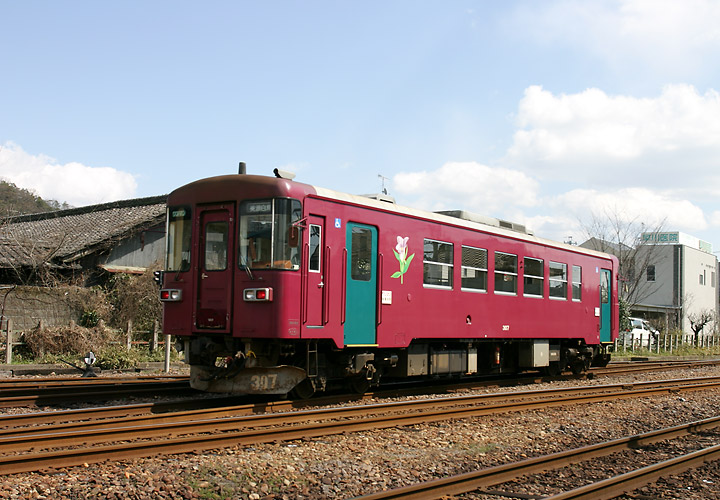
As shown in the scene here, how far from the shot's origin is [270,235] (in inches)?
389

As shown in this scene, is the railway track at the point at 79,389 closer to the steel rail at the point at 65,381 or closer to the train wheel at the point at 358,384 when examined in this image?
the steel rail at the point at 65,381

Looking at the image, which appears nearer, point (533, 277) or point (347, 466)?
point (347, 466)

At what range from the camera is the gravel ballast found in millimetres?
5836

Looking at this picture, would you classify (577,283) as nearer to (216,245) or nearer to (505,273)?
(505,273)

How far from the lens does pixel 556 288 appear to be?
53.4 ft

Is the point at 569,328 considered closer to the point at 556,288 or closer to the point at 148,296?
the point at 556,288

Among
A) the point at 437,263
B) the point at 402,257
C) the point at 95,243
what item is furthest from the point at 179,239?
the point at 95,243

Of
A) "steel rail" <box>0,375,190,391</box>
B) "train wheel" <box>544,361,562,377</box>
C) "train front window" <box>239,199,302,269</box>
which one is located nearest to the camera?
"train front window" <box>239,199,302,269</box>

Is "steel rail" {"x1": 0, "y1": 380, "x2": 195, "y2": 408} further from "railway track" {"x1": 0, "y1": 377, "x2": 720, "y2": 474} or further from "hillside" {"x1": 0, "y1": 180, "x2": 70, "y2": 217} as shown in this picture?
"hillside" {"x1": 0, "y1": 180, "x2": 70, "y2": 217}

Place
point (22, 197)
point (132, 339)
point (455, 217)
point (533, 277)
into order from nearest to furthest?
point (455, 217) → point (533, 277) → point (132, 339) → point (22, 197)

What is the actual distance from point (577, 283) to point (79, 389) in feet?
38.1

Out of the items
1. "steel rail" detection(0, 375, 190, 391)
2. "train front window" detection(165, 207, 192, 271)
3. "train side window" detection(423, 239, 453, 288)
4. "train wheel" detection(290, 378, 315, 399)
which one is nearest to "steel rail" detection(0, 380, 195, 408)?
"steel rail" detection(0, 375, 190, 391)

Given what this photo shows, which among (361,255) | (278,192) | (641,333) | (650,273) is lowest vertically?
(641,333)

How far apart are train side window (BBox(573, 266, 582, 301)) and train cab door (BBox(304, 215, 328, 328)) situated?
29.2 feet
